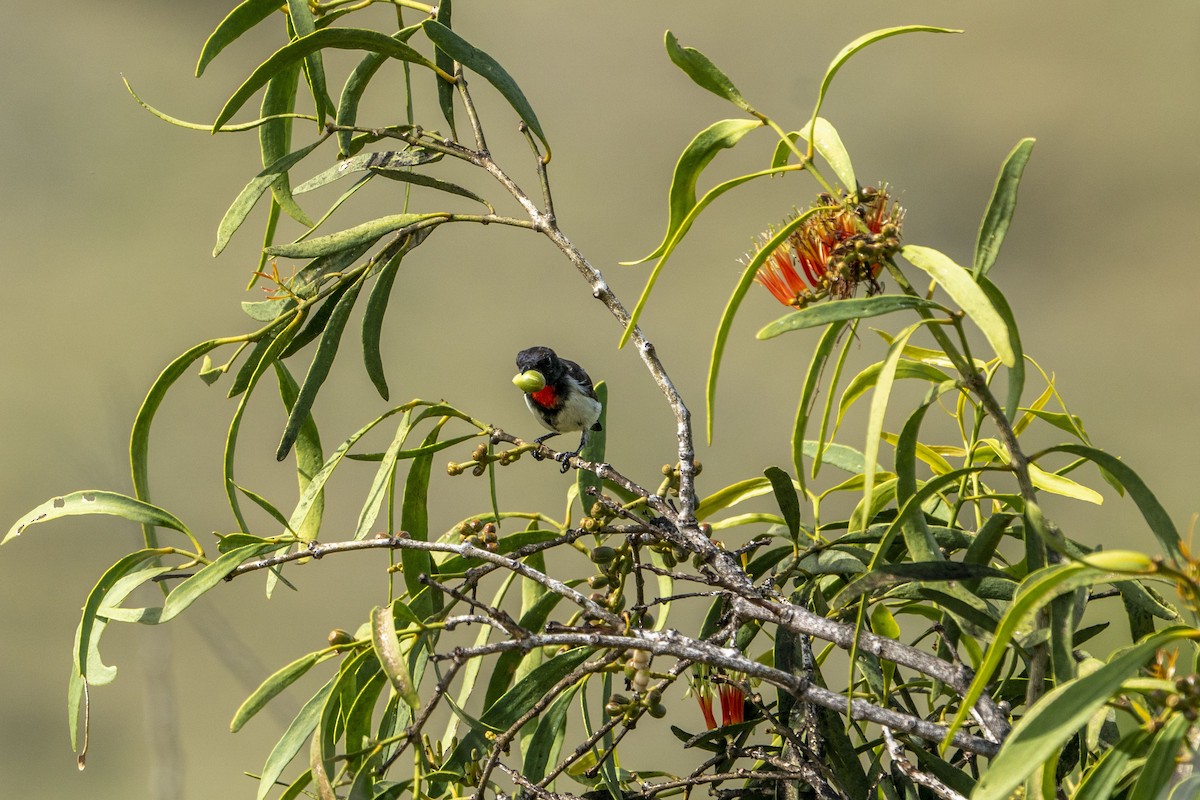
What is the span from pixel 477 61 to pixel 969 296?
0.49 metres

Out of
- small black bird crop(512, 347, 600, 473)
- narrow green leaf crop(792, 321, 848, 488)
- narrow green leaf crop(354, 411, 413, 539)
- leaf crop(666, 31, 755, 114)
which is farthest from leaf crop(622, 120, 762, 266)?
small black bird crop(512, 347, 600, 473)

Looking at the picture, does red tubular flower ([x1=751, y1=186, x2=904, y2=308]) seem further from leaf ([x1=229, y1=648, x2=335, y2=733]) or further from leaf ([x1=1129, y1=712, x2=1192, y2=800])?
leaf ([x1=229, y1=648, x2=335, y2=733])

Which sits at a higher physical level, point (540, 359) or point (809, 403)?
point (540, 359)

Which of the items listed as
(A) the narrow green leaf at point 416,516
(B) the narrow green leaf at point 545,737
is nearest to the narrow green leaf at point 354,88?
(A) the narrow green leaf at point 416,516

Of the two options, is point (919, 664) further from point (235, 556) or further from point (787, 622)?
point (235, 556)

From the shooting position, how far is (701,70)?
711 millimetres

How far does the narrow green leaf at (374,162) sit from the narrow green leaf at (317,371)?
0.09m

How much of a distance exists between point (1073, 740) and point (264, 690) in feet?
1.87

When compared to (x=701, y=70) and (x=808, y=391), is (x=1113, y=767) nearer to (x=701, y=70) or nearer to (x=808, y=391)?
(x=808, y=391)

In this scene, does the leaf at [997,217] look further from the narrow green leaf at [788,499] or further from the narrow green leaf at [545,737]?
the narrow green leaf at [545,737]

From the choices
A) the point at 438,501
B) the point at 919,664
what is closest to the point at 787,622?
the point at 919,664

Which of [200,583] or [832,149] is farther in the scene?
[200,583]

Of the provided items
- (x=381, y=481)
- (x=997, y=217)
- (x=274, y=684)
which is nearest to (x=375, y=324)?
(x=381, y=481)

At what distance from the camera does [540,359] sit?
1901mm
